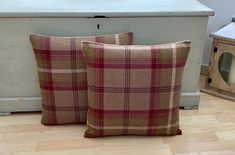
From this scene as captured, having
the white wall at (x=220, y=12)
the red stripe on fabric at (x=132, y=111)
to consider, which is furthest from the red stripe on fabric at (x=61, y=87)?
the white wall at (x=220, y=12)

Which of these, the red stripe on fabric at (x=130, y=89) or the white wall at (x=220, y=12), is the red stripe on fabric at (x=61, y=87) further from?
the white wall at (x=220, y=12)

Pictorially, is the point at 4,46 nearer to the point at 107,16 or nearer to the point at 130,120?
the point at 107,16

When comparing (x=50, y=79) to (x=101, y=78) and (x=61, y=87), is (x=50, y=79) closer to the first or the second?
(x=61, y=87)

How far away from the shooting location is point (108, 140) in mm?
1376

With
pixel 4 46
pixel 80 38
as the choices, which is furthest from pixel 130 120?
pixel 4 46

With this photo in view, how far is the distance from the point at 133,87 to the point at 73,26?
402mm

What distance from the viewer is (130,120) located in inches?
52.5

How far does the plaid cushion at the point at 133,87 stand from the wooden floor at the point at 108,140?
51mm

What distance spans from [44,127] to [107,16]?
0.62 m

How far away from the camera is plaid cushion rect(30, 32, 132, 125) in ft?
4.33

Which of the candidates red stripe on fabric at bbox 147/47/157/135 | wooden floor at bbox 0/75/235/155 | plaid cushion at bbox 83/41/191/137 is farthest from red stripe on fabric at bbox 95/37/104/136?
red stripe on fabric at bbox 147/47/157/135

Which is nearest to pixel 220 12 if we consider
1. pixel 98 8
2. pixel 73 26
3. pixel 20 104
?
pixel 98 8

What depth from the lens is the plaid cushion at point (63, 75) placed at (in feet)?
4.33

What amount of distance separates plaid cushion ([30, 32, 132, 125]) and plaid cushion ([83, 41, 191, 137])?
3.5 inches
